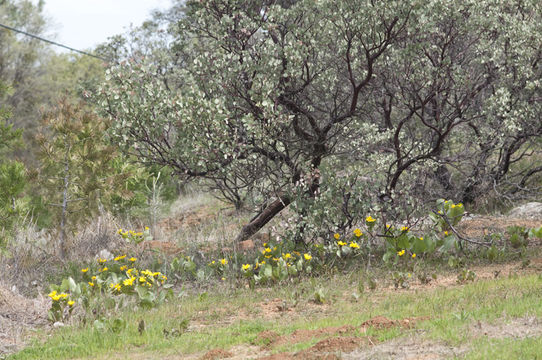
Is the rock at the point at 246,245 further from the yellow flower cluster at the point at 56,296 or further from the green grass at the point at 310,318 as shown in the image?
the yellow flower cluster at the point at 56,296

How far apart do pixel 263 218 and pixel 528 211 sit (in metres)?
4.96

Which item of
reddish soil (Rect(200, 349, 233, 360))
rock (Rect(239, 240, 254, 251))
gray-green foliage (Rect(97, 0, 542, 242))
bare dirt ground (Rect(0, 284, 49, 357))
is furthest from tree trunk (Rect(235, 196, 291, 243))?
reddish soil (Rect(200, 349, 233, 360))

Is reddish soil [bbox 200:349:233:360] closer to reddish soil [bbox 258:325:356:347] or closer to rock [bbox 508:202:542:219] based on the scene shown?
reddish soil [bbox 258:325:356:347]

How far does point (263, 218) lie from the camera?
9.91 metres

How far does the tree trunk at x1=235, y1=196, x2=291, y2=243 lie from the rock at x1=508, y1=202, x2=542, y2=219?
14.4 ft

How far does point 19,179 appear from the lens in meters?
10.5

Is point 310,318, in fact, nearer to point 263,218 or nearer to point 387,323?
point 387,323

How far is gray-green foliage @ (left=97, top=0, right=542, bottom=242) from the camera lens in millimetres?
8047

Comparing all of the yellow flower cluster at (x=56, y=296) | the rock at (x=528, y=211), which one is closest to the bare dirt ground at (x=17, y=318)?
the yellow flower cluster at (x=56, y=296)

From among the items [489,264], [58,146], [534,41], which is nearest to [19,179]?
[58,146]

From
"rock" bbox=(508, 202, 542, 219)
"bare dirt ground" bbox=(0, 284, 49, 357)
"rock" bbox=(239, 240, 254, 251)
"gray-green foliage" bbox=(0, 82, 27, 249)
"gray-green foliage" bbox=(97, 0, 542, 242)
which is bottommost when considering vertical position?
"bare dirt ground" bbox=(0, 284, 49, 357)

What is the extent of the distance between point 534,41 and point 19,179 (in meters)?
8.39

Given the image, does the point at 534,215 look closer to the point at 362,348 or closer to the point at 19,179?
the point at 362,348

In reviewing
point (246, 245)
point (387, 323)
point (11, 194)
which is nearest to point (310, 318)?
point (387, 323)
